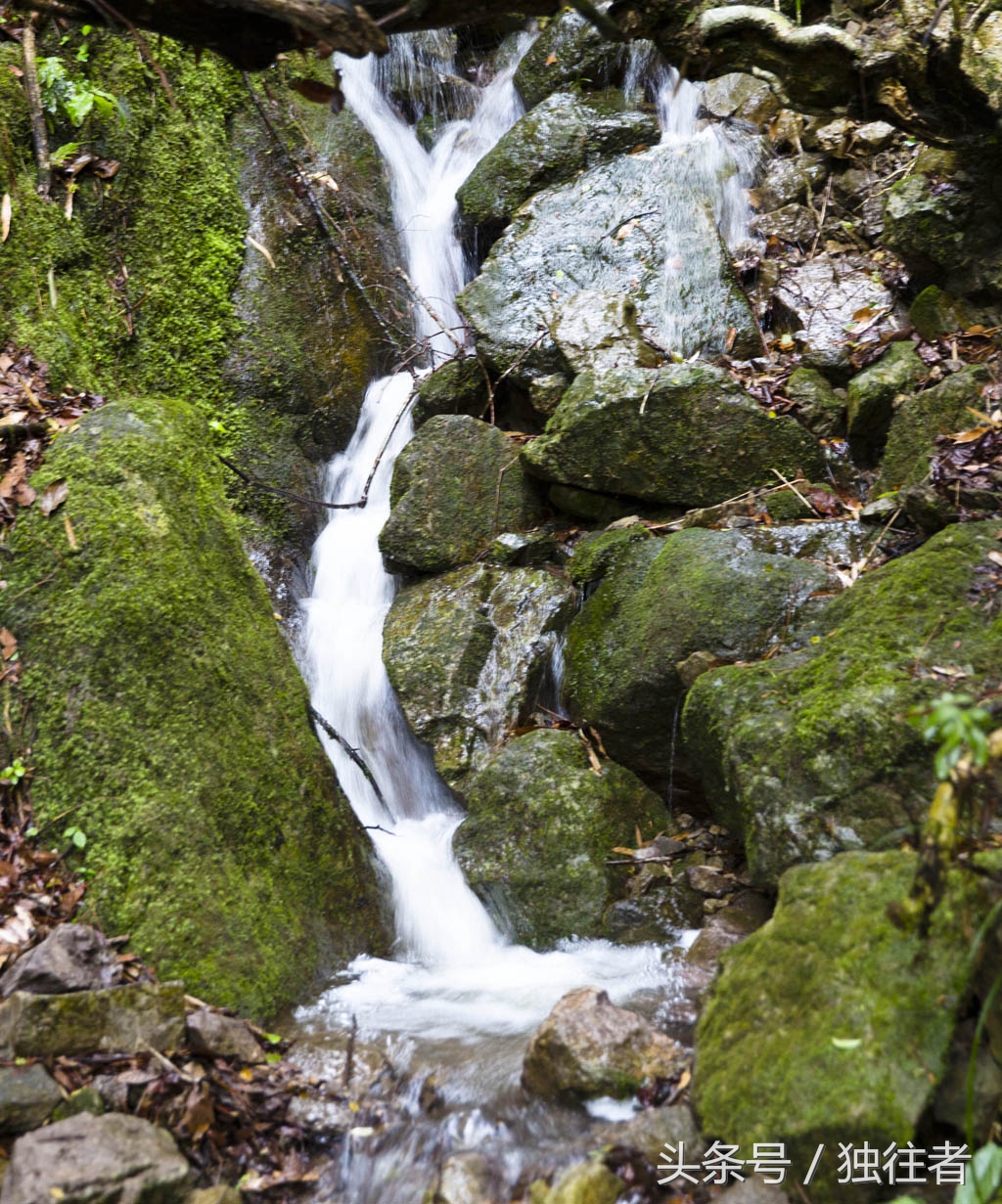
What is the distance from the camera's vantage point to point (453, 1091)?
2.99 metres

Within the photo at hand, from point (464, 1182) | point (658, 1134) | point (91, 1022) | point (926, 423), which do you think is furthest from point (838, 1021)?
point (926, 423)

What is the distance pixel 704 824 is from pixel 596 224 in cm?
500

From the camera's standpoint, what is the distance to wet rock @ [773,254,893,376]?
5863 mm

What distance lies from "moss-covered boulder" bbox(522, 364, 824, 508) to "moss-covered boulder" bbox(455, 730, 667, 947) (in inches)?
66.1

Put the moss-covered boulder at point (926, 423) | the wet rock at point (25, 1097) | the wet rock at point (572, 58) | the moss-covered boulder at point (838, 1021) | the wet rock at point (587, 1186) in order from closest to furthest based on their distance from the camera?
the moss-covered boulder at point (838, 1021) < the wet rock at point (587, 1186) < the wet rock at point (25, 1097) < the moss-covered boulder at point (926, 423) < the wet rock at point (572, 58)

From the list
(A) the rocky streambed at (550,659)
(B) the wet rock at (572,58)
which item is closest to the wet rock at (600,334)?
(A) the rocky streambed at (550,659)

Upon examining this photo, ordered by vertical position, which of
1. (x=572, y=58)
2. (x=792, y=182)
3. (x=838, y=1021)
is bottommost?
(x=838, y=1021)

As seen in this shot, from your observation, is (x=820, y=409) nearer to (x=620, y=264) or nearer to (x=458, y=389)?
(x=620, y=264)

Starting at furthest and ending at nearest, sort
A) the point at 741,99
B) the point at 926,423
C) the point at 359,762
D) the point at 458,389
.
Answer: the point at 741,99 < the point at 458,389 < the point at 359,762 < the point at 926,423

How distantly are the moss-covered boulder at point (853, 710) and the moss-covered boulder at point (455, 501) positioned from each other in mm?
2345

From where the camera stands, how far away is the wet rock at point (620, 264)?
6352mm

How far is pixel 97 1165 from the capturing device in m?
2.30

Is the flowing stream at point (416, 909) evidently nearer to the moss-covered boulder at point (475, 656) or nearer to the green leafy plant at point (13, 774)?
the moss-covered boulder at point (475, 656)

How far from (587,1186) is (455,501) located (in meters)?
4.09
